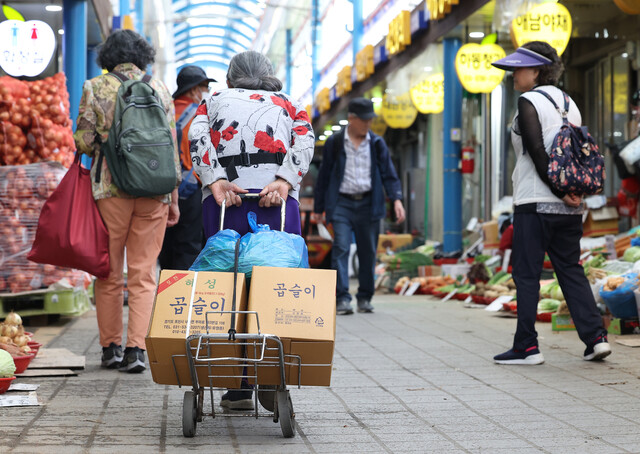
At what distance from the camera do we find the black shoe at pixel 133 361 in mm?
5413

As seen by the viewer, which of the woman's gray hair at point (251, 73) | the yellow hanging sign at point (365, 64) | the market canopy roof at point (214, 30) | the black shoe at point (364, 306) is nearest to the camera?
the woman's gray hair at point (251, 73)

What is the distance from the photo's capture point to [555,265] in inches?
233

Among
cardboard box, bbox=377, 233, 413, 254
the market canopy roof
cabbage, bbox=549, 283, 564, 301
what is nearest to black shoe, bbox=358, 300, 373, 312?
cabbage, bbox=549, 283, 564, 301

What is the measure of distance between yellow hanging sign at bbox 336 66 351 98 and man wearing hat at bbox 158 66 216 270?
15.6 m

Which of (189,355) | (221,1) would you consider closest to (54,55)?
(189,355)

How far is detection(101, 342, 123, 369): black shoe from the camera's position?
5605 millimetres

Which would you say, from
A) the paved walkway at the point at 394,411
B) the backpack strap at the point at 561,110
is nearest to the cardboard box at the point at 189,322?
the paved walkway at the point at 394,411

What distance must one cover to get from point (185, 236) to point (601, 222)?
6.23 metres

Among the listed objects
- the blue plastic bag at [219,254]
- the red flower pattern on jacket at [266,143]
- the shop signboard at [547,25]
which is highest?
the shop signboard at [547,25]

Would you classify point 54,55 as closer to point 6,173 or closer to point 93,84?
point 6,173

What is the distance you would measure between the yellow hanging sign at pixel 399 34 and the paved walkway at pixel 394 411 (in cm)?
993

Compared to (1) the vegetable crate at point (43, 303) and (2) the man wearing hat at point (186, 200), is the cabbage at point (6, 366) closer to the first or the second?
(2) the man wearing hat at point (186, 200)

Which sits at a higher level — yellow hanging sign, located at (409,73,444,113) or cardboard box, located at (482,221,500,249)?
yellow hanging sign, located at (409,73,444,113)

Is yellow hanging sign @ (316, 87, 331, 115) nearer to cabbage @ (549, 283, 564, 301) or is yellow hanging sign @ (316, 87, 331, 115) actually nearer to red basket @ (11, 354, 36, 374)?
cabbage @ (549, 283, 564, 301)
